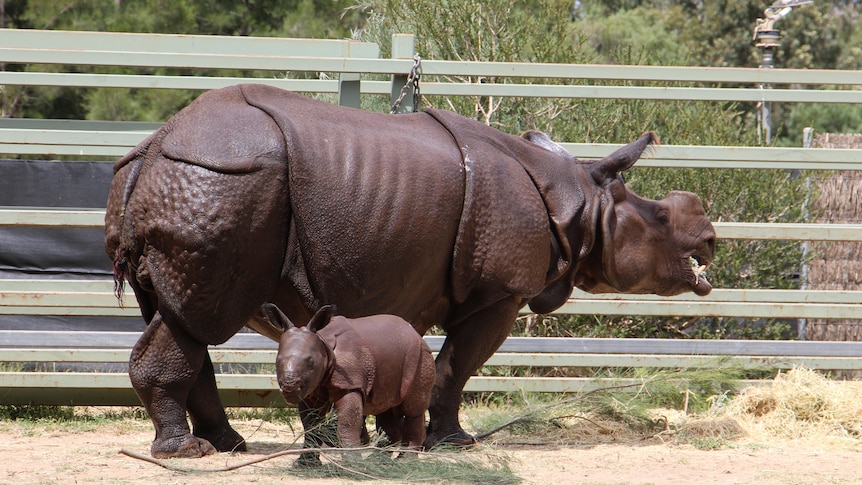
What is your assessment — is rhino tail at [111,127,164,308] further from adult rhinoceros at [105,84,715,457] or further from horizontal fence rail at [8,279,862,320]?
horizontal fence rail at [8,279,862,320]

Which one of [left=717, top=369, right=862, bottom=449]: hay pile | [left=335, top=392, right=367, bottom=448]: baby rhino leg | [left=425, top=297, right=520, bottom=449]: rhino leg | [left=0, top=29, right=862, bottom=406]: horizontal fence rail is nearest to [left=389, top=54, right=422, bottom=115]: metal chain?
[left=0, top=29, right=862, bottom=406]: horizontal fence rail

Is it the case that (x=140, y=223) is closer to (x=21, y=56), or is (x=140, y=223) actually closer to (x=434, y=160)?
(x=434, y=160)

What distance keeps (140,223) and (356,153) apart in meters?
0.99

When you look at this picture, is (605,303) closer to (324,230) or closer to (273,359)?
(273,359)

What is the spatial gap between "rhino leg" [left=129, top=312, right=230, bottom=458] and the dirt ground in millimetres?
117

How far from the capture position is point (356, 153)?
191 inches

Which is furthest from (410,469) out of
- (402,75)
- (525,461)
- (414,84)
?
(402,75)

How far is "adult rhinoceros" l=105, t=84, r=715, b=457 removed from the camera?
4.58 metres

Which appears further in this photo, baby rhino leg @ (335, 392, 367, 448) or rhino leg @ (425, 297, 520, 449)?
rhino leg @ (425, 297, 520, 449)

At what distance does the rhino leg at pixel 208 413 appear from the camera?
5016 mm

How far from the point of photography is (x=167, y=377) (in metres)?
4.74

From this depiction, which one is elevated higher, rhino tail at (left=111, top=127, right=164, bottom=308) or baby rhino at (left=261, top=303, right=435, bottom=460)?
rhino tail at (left=111, top=127, right=164, bottom=308)

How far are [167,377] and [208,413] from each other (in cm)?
39

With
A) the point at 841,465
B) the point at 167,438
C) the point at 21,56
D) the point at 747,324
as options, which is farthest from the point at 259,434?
the point at 747,324
